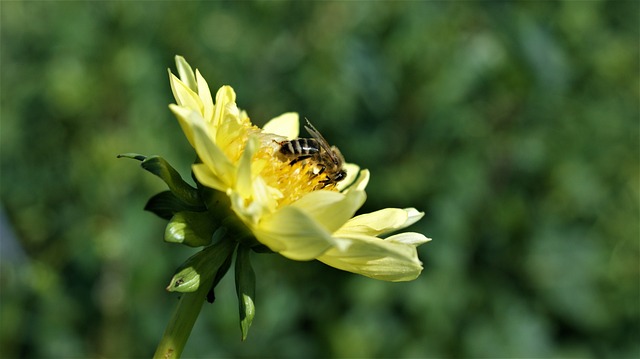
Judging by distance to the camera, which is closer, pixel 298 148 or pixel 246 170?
pixel 246 170

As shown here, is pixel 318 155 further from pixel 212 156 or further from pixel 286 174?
pixel 212 156

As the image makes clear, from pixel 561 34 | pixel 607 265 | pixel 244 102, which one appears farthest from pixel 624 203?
pixel 244 102

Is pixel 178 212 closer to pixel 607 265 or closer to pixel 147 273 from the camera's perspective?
pixel 147 273

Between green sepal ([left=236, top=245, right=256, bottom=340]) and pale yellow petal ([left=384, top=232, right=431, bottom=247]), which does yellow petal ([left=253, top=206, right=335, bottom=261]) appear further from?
pale yellow petal ([left=384, top=232, right=431, bottom=247])

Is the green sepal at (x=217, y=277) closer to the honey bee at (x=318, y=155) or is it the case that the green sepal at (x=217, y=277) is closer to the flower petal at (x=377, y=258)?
the flower petal at (x=377, y=258)

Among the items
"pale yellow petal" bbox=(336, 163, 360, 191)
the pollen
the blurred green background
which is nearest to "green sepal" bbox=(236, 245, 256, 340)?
the pollen

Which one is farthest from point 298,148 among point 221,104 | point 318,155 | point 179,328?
point 179,328
